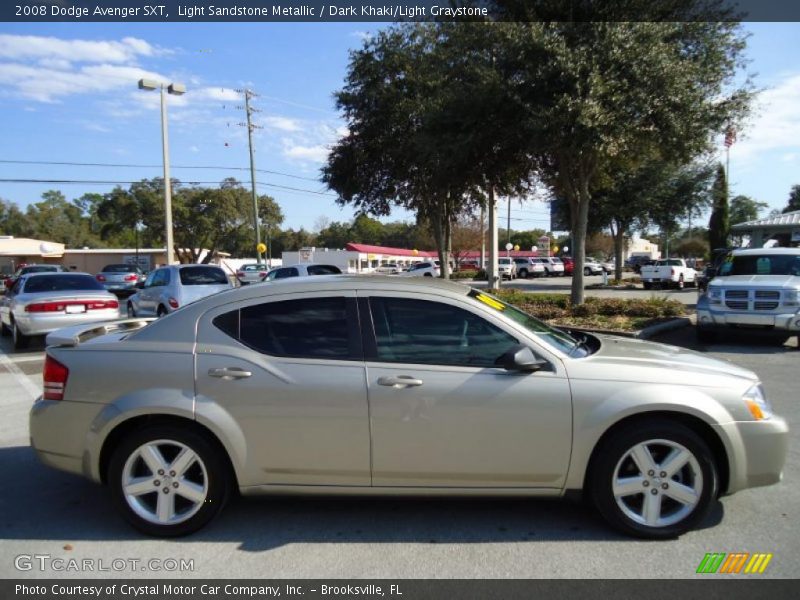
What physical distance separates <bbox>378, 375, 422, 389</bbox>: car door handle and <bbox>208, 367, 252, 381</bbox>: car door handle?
845mm

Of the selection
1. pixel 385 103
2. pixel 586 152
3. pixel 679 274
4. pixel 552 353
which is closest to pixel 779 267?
pixel 586 152

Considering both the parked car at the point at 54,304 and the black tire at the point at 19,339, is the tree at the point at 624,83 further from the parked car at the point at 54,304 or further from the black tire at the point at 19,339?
the black tire at the point at 19,339

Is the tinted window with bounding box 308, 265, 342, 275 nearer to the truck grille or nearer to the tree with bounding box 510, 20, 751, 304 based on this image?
the tree with bounding box 510, 20, 751, 304

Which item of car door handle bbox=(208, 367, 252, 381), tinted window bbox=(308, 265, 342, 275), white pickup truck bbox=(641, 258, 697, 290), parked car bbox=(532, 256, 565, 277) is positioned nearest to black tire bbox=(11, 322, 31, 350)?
tinted window bbox=(308, 265, 342, 275)

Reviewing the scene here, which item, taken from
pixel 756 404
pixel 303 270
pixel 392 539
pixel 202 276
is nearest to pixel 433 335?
pixel 392 539

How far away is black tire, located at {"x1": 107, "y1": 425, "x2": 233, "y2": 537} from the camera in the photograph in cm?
357

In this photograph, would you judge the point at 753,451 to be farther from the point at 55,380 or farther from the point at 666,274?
the point at 666,274

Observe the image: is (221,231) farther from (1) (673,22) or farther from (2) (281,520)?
(2) (281,520)

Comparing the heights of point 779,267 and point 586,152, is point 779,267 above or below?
below

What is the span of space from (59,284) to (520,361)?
36.7 feet

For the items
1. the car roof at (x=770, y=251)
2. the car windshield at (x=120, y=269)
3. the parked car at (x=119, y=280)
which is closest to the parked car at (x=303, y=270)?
the car roof at (x=770, y=251)

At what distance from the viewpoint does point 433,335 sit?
3711 millimetres
